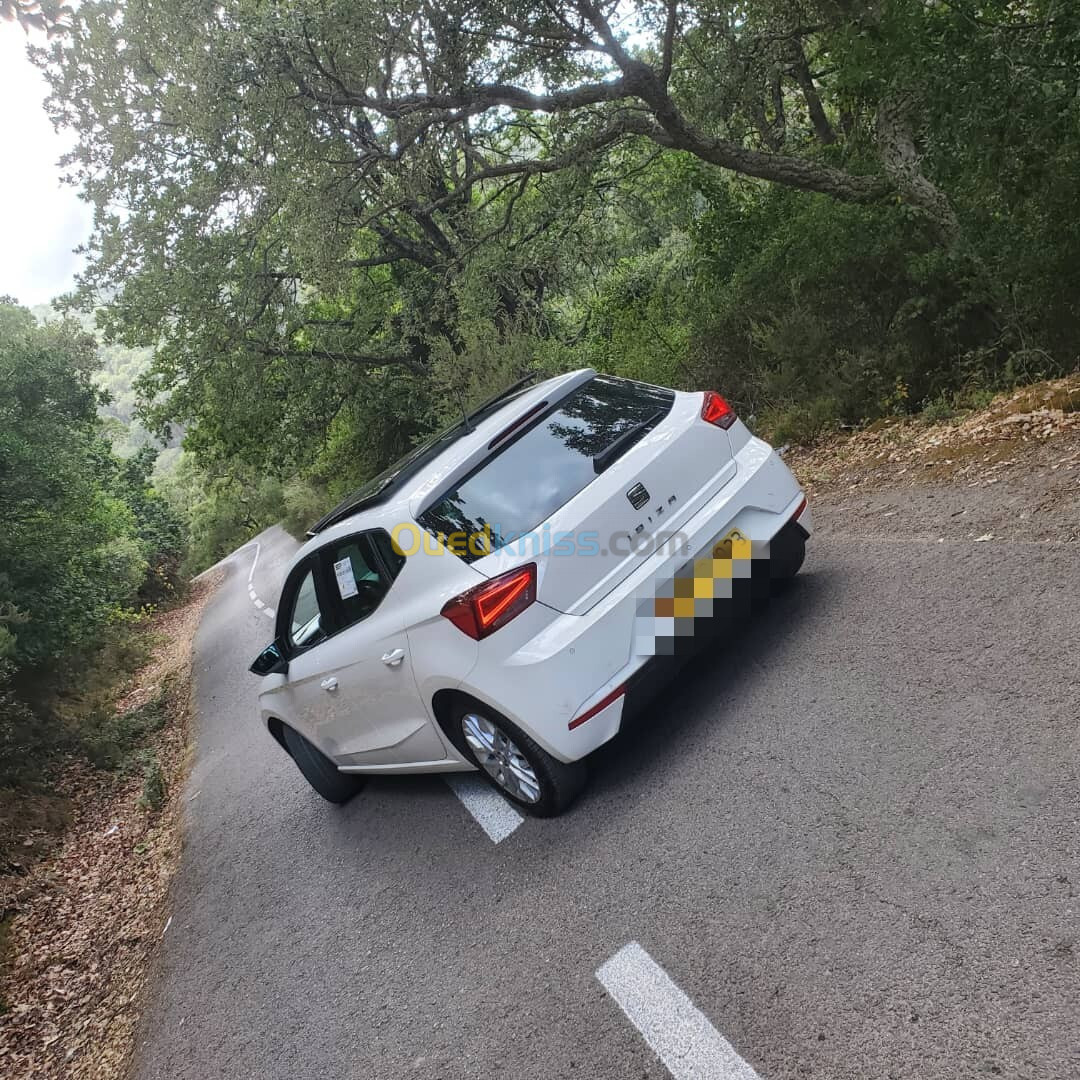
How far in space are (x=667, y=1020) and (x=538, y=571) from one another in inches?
74.0

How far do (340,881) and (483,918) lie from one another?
148 centimetres

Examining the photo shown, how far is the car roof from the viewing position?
4.39 m

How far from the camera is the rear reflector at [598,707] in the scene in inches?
156

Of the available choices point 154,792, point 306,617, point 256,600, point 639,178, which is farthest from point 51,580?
point 639,178

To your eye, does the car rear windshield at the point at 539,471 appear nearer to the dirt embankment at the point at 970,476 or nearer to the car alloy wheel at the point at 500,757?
the car alloy wheel at the point at 500,757

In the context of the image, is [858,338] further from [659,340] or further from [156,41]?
[156,41]

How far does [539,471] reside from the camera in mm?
4352

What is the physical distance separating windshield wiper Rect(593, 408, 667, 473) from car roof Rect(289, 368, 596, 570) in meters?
0.51

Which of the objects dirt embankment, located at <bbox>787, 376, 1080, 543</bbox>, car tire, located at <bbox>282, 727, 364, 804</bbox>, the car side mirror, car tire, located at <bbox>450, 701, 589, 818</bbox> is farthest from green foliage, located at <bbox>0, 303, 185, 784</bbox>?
→ dirt embankment, located at <bbox>787, 376, 1080, 543</bbox>

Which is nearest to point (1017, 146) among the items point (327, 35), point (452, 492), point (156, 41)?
point (452, 492)

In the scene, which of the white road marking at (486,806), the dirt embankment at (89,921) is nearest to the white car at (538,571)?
the white road marking at (486,806)

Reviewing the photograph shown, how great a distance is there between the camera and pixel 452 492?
4.33 meters

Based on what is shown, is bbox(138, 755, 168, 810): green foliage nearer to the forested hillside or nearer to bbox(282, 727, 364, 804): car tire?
bbox(282, 727, 364, 804): car tire

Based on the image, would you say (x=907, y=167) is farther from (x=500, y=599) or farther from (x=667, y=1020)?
(x=667, y=1020)
